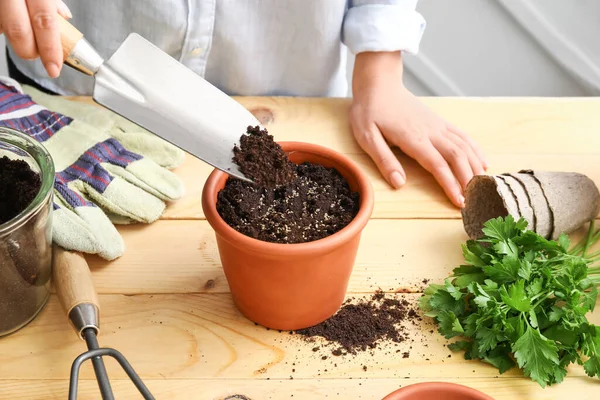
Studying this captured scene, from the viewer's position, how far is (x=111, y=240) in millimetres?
888

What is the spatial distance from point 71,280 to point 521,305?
518mm

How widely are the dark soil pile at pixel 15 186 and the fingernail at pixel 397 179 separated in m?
0.49

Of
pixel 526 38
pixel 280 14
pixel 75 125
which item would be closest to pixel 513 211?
pixel 280 14

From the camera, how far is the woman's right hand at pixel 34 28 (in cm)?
74

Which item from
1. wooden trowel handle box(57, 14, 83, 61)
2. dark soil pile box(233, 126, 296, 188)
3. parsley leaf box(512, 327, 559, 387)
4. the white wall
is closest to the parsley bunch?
parsley leaf box(512, 327, 559, 387)

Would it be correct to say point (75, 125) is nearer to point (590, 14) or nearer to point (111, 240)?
point (111, 240)

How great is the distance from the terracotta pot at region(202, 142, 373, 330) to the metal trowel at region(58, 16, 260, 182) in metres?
0.04

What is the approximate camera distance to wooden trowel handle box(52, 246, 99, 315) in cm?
78

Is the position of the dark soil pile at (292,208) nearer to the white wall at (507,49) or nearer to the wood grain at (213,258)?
the wood grain at (213,258)

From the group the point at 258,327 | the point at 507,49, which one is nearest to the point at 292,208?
the point at 258,327

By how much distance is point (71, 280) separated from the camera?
0.80 m

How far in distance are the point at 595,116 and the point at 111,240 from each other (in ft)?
2.62

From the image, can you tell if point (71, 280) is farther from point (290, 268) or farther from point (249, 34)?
point (249, 34)

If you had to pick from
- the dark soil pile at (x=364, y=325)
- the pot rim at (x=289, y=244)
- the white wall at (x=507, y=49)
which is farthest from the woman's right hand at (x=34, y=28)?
the white wall at (x=507, y=49)
